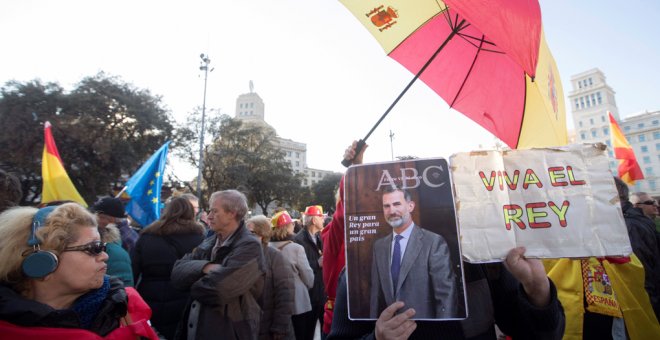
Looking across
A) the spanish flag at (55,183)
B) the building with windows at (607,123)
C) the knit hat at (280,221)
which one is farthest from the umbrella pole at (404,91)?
the building with windows at (607,123)

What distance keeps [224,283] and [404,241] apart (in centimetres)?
192

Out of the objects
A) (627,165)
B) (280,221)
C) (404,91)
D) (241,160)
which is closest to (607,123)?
(241,160)

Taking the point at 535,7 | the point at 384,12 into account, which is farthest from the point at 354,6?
the point at 535,7

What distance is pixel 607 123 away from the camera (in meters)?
77.2

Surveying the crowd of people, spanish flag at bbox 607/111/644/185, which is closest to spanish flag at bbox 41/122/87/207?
the crowd of people

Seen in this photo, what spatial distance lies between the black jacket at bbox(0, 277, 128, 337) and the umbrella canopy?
8.90 ft

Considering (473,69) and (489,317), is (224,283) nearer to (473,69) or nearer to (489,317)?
(489,317)

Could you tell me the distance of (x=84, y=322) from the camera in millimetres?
1805

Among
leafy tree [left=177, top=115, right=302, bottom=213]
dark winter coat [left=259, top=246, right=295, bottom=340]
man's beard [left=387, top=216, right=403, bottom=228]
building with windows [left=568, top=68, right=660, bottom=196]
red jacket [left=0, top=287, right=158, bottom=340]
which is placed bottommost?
dark winter coat [left=259, top=246, right=295, bottom=340]

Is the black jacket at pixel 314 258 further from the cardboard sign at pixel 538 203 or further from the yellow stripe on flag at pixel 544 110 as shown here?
the cardboard sign at pixel 538 203

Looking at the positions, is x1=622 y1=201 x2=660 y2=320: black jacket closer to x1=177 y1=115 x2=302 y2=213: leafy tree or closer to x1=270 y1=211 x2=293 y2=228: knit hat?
x1=270 y1=211 x2=293 y2=228: knit hat

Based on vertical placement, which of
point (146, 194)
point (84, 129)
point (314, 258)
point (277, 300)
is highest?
point (84, 129)

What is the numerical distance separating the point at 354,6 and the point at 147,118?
2856cm

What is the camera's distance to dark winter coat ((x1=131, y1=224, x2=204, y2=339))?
12.0ft
